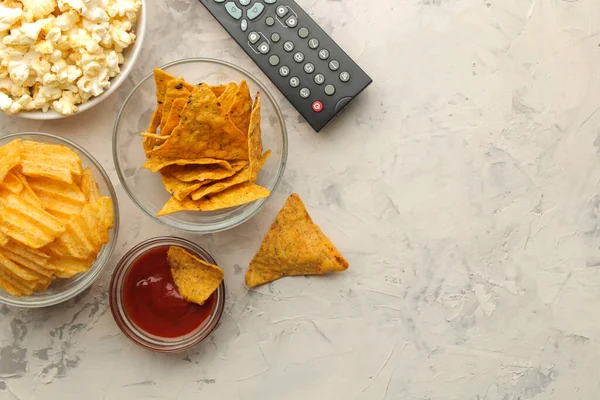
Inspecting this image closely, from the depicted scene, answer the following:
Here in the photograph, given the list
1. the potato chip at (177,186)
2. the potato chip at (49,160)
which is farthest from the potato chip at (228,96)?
the potato chip at (49,160)

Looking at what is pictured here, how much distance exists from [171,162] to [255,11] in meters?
0.32

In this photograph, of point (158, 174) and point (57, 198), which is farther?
point (158, 174)

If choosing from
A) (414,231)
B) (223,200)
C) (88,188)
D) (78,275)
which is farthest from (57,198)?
(414,231)

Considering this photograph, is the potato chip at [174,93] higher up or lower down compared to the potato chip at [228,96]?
lower down

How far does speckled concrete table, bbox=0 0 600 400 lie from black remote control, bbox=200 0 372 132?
1.7 inches

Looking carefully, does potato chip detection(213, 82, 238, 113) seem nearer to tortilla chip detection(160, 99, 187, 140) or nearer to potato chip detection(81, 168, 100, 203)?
tortilla chip detection(160, 99, 187, 140)

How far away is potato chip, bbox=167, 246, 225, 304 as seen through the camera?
107 cm

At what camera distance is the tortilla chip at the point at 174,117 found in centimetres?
100

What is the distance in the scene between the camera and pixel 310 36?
112 cm

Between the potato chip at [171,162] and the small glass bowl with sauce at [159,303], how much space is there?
16 cm

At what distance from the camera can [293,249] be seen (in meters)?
1.11

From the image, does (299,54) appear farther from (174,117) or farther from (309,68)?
(174,117)

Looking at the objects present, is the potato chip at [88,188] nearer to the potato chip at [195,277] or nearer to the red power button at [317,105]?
the potato chip at [195,277]

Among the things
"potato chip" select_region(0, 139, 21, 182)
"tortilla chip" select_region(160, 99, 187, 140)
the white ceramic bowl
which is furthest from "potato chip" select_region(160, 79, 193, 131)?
"potato chip" select_region(0, 139, 21, 182)
